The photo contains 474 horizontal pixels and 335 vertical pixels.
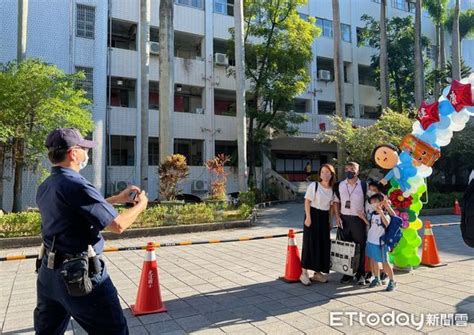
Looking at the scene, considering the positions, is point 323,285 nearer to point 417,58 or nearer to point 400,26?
point 417,58

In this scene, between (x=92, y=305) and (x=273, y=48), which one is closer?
(x=92, y=305)

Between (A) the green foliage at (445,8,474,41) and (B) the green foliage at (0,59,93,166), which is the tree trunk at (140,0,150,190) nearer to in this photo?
(B) the green foliage at (0,59,93,166)

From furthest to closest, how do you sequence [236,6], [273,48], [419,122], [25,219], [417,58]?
1. [417,58]
2. [273,48]
3. [236,6]
4. [25,219]
5. [419,122]

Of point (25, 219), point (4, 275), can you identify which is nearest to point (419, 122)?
point (4, 275)

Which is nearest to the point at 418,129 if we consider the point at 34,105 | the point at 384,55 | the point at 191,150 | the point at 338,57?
the point at 34,105

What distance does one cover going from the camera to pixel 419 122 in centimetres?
666

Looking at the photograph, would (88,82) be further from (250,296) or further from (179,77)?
(250,296)

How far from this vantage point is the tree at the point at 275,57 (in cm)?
2139

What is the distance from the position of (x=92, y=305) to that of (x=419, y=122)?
19.9 feet

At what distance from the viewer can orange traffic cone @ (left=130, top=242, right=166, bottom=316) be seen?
15.3 feet

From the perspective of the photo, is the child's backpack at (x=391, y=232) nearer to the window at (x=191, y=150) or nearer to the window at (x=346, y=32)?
the window at (x=191, y=150)

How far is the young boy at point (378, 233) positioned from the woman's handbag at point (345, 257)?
225 mm

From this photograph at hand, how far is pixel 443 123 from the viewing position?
634cm

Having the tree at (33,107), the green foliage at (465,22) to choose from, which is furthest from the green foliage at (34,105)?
the green foliage at (465,22)
